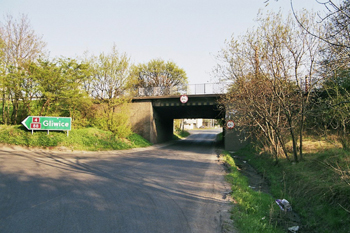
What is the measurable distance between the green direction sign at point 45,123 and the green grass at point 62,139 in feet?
1.47

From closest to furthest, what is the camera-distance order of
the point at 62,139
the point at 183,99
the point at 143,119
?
the point at 62,139 < the point at 183,99 < the point at 143,119

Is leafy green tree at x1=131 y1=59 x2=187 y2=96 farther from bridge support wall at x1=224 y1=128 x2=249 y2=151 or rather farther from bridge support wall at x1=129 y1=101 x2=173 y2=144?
bridge support wall at x1=224 y1=128 x2=249 y2=151

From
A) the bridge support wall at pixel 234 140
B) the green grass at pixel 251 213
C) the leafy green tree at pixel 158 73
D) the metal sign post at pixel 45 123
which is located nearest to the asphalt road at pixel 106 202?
the green grass at pixel 251 213

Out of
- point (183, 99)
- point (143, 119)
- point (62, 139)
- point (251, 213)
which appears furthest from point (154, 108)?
point (251, 213)

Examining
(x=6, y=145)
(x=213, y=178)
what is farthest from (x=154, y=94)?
(x=213, y=178)

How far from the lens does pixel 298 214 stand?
7.19m

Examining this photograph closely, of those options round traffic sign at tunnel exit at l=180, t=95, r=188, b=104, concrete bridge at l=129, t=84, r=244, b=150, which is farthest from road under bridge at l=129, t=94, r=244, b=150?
round traffic sign at tunnel exit at l=180, t=95, r=188, b=104

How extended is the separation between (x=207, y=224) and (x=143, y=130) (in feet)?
72.6

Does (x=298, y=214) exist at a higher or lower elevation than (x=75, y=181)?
lower

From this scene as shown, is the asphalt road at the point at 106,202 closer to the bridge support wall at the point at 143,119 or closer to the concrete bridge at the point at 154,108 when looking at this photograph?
the concrete bridge at the point at 154,108

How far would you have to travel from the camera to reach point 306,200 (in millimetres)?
7840

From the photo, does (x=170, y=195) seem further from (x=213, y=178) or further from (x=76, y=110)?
(x=76, y=110)

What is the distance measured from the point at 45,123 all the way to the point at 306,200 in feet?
55.3

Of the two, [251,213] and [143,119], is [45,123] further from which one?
[251,213]
